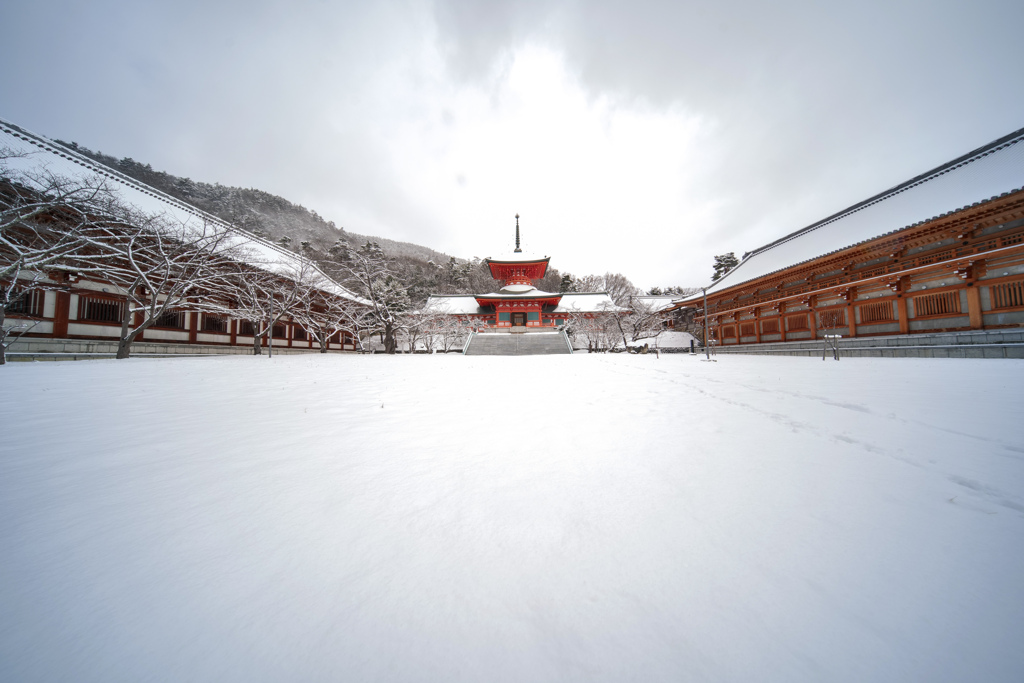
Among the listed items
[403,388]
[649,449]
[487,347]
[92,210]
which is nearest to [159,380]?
[403,388]

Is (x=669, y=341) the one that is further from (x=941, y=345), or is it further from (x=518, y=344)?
(x=941, y=345)

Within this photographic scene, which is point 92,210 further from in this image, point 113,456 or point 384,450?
point 384,450

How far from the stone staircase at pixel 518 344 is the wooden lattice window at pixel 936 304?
12.5m

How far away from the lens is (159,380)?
5262 mm

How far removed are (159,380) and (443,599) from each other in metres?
6.66

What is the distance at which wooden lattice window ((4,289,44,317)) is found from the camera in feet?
33.5

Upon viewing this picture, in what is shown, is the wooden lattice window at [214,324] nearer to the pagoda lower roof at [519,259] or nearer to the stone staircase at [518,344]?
the stone staircase at [518,344]

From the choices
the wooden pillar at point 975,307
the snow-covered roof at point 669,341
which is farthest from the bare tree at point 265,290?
the wooden pillar at point 975,307

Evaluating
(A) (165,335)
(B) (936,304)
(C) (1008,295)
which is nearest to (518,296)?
(A) (165,335)

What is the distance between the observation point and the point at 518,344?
20156mm

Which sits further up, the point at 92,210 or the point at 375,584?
the point at 92,210

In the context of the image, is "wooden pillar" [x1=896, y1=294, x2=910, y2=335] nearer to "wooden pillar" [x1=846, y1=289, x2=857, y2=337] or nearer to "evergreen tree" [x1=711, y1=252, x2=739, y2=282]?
"wooden pillar" [x1=846, y1=289, x2=857, y2=337]

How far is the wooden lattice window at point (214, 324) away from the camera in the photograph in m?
16.1

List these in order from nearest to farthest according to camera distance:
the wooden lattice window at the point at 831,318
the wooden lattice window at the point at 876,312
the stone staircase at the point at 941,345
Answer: the stone staircase at the point at 941,345 → the wooden lattice window at the point at 876,312 → the wooden lattice window at the point at 831,318
